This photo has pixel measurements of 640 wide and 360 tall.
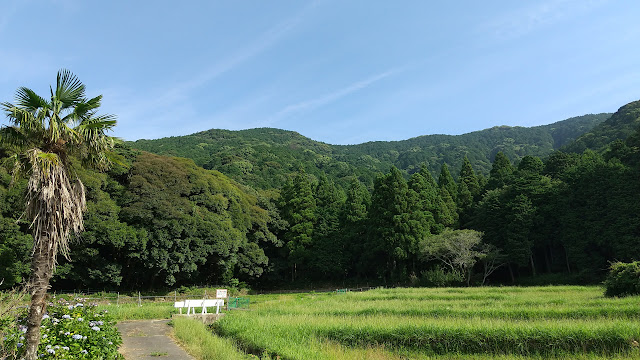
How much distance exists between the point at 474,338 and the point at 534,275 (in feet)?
93.7

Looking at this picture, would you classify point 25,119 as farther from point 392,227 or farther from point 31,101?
point 392,227

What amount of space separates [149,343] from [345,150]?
11470 centimetres

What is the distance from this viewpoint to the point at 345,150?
123 m

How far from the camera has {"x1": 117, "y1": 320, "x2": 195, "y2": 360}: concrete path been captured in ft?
28.2

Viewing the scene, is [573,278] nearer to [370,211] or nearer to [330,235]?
[370,211]

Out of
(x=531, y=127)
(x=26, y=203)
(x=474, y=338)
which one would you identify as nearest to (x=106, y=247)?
(x=26, y=203)

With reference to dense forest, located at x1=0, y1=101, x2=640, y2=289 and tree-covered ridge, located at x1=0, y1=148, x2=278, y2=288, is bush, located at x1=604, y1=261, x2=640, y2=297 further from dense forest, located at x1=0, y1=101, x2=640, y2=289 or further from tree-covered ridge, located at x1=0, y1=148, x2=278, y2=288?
tree-covered ridge, located at x1=0, y1=148, x2=278, y2=288

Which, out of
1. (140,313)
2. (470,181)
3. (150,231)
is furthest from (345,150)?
(140,313)

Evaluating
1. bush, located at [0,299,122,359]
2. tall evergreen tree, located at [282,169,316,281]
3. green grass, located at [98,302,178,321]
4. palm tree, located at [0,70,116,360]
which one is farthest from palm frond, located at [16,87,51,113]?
tall evergreen tree, located at [282,169,316,281]

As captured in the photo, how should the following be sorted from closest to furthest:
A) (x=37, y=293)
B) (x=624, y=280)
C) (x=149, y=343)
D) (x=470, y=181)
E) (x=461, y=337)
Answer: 1. (x=37, y=293)
2. (x=461, y=337)
3. (x=149, y=343)
4. (x=624, y=280)
5. (x=470, y=181)

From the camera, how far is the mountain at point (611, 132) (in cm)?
5803

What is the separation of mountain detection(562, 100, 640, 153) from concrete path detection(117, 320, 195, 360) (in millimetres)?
64366

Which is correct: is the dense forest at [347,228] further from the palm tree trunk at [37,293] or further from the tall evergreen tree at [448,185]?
the palm tree trunk at [37,293]

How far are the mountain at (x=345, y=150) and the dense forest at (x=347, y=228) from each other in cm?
2393
